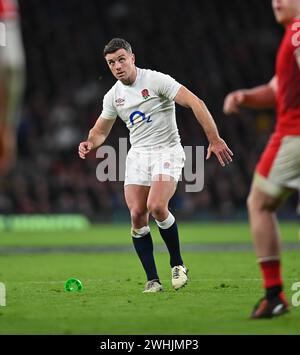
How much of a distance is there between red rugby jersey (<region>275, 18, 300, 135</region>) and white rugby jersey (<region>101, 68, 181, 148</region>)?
241 cm

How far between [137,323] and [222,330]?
70 cm

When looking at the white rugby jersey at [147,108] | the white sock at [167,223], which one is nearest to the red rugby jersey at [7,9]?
the white rugby jersey at [147,108]

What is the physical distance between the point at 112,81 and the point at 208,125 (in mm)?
20969

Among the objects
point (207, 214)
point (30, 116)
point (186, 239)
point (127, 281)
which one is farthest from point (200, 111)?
point (30, 116)

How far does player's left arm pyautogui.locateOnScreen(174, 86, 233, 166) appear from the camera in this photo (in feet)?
24.7

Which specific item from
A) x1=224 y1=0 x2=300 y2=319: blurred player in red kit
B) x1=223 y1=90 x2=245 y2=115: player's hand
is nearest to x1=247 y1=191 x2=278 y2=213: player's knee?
x1=224 y1=0 x2=300 y2=319: blurred player in red kit

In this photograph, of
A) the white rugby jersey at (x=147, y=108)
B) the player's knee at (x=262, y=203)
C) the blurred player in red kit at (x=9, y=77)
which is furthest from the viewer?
the white rugby jersey at (x=147, y=108)

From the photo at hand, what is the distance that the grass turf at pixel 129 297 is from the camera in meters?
5.89

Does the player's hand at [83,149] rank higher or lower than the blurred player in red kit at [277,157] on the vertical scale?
higher

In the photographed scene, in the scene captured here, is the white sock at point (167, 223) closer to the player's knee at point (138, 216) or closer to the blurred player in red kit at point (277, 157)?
the player's knee at point (138, 216)

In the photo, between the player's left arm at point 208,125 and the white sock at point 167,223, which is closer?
the player's left arm at point 208,125

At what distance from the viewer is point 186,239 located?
18.0 metres

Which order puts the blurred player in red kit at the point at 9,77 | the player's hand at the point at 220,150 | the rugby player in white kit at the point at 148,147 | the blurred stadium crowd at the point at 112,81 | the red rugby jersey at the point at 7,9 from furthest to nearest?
the blurred stadium crowd at the point at 112,81, the rugby player in white kit at the point at 148,147, the player's hand at the point at 220,150, the red rugby jersey at the point at 7,9, the blurred player in red kit at the point at 9,77

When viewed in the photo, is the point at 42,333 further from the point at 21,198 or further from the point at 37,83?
the point at 37,83
